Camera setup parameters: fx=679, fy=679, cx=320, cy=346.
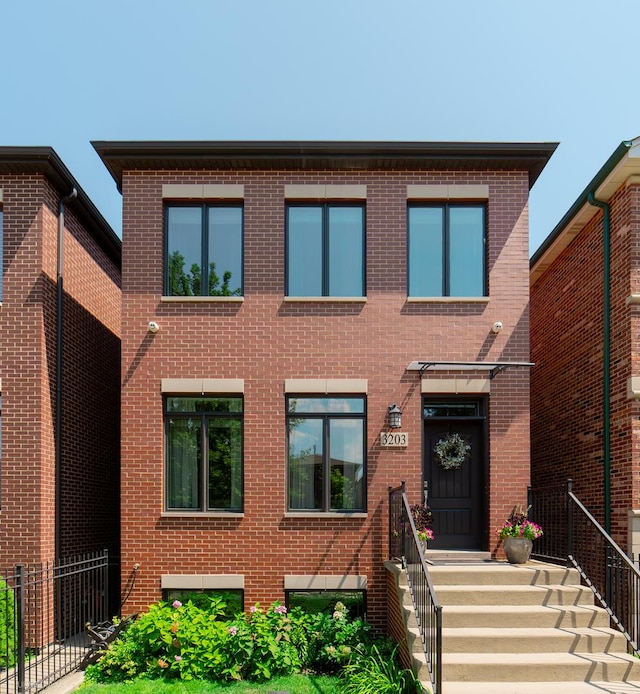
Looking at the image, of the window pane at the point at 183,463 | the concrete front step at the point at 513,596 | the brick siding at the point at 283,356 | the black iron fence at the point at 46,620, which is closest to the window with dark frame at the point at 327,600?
the brick siding at the point at 283,356

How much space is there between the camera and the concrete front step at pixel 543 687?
23.8 feet

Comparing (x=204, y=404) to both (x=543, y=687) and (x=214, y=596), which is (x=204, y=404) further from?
(x=543, y=687)

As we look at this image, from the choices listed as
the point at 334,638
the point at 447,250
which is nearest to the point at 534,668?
the point at 334,638

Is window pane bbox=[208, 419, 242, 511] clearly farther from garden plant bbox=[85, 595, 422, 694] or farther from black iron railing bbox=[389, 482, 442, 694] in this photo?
black iron railing bbox=[389, 482, 442, 694]

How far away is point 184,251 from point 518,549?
6779 mm

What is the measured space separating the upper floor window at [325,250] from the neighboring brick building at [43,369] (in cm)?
373

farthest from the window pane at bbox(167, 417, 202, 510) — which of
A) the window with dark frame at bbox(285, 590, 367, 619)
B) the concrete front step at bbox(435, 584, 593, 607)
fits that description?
the concrete front step at bbox(435, 584, 593, 607)

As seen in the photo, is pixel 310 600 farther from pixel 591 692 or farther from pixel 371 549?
pixel 591 692

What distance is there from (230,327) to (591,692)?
6.78 meters

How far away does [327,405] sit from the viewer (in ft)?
34.9

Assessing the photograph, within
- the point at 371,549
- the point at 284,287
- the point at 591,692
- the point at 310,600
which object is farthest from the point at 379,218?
the point at 591,692

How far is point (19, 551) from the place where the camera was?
32.7ft

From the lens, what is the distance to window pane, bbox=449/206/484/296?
10867 millimetres

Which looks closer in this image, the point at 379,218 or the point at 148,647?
the point at 148,647
